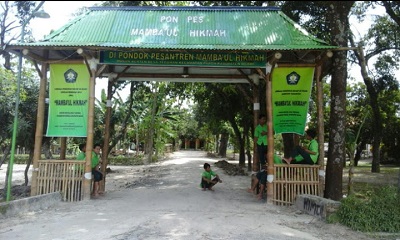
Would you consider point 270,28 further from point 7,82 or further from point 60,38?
point 7,82

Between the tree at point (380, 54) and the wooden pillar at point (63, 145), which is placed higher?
the tree at point (380, 54)

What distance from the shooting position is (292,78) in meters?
8.66

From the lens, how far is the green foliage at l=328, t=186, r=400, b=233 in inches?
221

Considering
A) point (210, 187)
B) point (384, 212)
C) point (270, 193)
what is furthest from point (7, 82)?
point (384, 212)

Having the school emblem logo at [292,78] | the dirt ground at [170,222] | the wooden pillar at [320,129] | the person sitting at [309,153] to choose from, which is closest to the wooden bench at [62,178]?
the dirt ground at [170,222]

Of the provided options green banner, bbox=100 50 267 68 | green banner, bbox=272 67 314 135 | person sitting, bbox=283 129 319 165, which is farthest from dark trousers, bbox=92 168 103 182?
person sitting, bbox=283 129 319 165

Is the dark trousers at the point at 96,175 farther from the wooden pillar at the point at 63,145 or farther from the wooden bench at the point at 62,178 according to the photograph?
the wooden pillar at the point at 63,145

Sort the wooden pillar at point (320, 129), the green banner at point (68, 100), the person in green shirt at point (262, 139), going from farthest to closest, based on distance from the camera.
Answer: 1. the person in green shirt at point (262, 139)
2. the green banner at point (68, 100)
3. the wooden pillar at point (320, 129)

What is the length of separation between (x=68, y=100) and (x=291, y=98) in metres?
5.67

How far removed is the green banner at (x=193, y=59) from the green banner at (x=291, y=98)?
2.14 ft

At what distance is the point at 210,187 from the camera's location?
1051 centimetres

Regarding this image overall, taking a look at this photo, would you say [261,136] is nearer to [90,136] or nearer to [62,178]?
[90,136]

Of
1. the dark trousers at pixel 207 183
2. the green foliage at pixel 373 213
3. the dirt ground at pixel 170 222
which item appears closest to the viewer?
the dirt ground at pixel 170 222

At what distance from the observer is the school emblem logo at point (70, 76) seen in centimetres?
864
